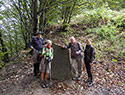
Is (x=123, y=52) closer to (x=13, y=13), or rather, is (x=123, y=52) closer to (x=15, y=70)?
(x=15, y=70)

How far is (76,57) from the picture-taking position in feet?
17.1

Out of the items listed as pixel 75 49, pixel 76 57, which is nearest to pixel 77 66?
pixel 76 57

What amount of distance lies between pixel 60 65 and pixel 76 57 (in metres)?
0.93

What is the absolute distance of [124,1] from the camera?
15453 mm

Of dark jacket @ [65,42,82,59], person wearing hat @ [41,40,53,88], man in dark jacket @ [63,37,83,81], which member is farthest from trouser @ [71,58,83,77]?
person wearing hat @ [41,40,53,88]

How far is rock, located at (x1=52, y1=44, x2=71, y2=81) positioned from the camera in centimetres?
532

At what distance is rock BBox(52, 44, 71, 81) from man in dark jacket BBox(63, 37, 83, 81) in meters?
0.29

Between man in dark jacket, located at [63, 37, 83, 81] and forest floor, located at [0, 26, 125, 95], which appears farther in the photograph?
man in dark jacket, located at [63, 37, 83, 81]

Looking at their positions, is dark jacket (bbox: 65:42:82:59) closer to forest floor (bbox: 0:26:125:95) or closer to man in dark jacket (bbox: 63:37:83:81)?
man in dark jacket (bbox: 63:37:83:81)

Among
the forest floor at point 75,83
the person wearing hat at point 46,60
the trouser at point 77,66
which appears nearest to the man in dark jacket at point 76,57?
the trouser at point 77,66

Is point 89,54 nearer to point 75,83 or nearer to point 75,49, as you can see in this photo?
point 75,49

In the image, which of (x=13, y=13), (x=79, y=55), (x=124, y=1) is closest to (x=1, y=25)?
(x=13, y=13)

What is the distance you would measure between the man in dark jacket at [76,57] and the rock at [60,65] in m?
0.29

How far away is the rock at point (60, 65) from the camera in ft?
17.4
